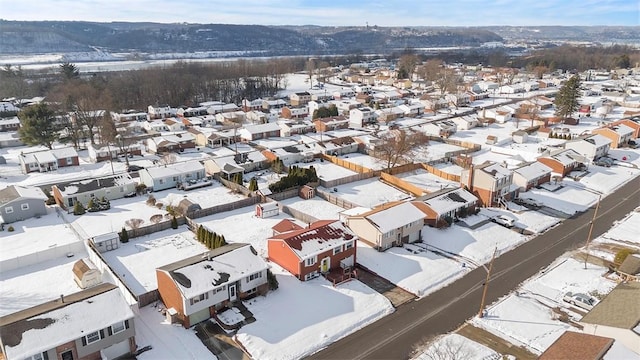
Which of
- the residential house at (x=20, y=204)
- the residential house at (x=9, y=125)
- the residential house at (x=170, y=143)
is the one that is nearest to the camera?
the residential house at (x=20, y=204)

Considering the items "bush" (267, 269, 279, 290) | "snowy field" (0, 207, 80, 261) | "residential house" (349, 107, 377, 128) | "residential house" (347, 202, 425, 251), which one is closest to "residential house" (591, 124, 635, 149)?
"residential house" (349, 107, 377, 128)

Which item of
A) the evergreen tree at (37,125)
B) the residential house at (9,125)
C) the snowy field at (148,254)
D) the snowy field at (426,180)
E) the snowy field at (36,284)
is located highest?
the evergreen tree at (37,125)

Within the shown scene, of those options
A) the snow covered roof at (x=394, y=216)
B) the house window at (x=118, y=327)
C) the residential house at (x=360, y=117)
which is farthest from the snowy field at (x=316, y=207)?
the residential house at (x=360, y=117)

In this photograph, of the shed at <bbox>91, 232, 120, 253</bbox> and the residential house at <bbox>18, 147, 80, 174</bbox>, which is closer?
the shed at <bbox>91, 232, 120, 253</bbox>

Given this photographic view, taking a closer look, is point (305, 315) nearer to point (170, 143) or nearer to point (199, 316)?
point (199, 316)

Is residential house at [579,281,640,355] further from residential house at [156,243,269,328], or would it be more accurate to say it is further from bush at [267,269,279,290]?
residential house at [156,243,269,328]

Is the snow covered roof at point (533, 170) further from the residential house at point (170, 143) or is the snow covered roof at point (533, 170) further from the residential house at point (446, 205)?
the residential house at point (170, 143)
